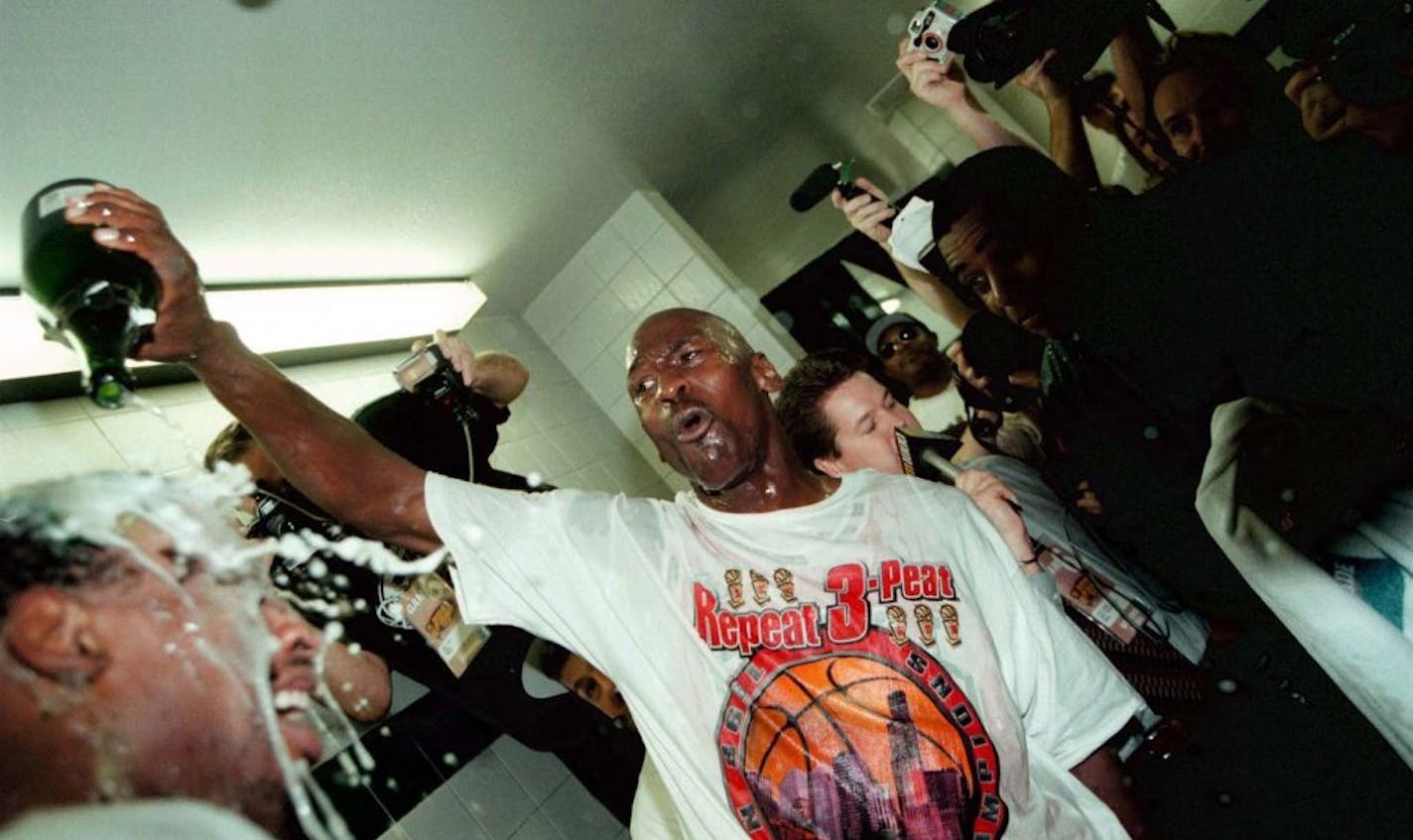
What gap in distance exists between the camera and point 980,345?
2.40 m

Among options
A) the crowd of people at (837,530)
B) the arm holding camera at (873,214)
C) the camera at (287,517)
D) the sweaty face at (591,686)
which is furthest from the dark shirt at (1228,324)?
the camera at (287,517)

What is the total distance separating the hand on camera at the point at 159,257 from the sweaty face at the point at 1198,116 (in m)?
2.52

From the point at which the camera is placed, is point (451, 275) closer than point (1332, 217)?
No

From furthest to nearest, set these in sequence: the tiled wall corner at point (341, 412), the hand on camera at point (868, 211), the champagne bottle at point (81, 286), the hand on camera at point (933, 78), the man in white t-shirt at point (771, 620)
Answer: the hand on camera at point (868, 211) < the hand on camera at point (933, 78) < the tiled wall corner at point (341, 412) < the man in white t-shirt at point (771, 620) < the champagne bottle at point (81, 286)

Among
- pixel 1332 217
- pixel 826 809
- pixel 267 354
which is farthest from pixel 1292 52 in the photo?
pixel 267 354

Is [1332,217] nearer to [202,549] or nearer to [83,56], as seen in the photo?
[202,549]

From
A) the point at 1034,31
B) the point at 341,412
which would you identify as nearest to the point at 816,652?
the point at 341,412

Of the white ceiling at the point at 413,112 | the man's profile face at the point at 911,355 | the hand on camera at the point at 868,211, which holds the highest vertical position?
the white ceiling at the point at 413,112

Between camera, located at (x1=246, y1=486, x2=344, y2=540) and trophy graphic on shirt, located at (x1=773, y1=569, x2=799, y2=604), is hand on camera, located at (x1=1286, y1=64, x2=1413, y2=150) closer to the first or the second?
trophy graphic on shirt, located at (x1=773, y1=569, x2=799, y2=604)

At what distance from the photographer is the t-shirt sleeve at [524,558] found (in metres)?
0.98

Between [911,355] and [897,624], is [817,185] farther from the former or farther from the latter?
[897,624]

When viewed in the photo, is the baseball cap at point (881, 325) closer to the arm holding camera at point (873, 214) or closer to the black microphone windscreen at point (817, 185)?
the arm holding camera at point (873, 214)

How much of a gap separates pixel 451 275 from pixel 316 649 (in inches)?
97.2

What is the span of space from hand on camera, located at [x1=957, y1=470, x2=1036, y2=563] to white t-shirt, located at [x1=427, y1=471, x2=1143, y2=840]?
25 centimetres
